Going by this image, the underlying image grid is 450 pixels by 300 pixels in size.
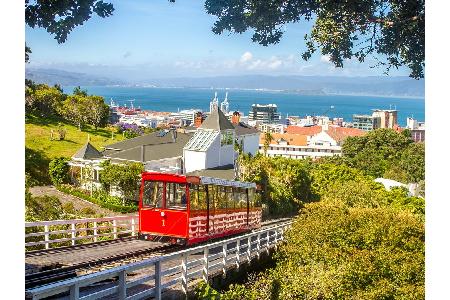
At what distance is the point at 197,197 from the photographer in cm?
1043

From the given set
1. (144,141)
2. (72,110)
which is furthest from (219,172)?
(72,110)

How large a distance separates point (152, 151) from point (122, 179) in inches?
154

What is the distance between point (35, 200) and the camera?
11609 millimetres

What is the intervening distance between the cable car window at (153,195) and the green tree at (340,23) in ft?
18.8

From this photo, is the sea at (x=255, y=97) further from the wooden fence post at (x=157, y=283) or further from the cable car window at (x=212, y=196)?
the cable car window at (x=212, y=196)

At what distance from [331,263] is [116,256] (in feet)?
10.5

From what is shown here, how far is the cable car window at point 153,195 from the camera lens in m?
10.4

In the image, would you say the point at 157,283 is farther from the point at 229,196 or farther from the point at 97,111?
the point at 229,196

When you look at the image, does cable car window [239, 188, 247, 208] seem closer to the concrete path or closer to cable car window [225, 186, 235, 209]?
cable car window [225, 186, 235, 209]

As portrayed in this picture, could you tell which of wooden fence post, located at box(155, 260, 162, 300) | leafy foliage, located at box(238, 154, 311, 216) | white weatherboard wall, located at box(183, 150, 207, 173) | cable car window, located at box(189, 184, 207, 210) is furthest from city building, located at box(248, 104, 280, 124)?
white weatherboard wall, located at box(183, 150, 207, 173)

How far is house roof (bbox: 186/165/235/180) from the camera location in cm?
1920

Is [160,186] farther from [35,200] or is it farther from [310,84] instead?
[310,84]

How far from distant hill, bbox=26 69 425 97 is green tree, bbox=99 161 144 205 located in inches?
493
